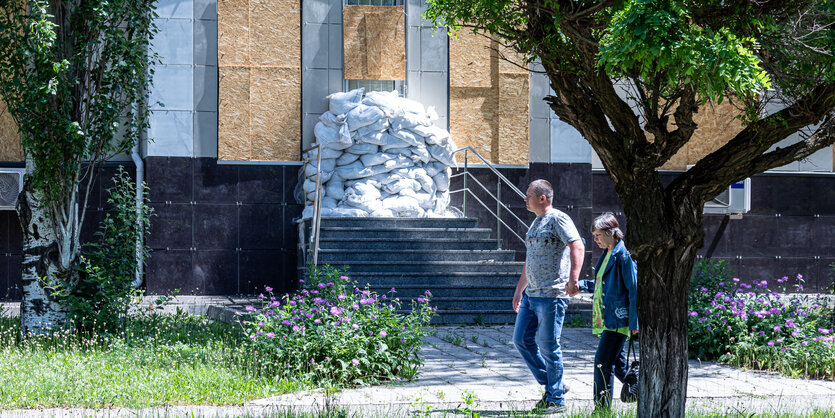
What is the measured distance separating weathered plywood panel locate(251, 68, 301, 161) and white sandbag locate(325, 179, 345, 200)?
888 mm

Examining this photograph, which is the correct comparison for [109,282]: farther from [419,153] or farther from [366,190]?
[419,153]

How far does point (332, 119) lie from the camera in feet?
48.0

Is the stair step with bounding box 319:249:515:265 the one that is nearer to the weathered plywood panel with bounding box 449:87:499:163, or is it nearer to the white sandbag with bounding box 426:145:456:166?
the white sandbag with bounding box 426:145:456:166

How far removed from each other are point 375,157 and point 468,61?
2.52 meters

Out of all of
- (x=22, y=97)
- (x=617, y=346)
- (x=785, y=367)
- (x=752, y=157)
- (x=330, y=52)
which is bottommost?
(x=785, y=367)

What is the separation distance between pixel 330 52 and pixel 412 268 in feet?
14.9

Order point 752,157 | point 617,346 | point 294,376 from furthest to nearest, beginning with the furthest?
point 294,376 → point 617,346 → point 752,157

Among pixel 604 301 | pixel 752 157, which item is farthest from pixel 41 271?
pixel 752 157

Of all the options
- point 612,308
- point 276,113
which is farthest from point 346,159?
point 612,308

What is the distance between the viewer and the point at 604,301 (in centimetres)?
675

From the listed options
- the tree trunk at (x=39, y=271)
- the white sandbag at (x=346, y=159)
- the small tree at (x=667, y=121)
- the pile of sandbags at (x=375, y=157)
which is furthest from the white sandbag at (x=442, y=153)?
the small tree at (x=667, y=121)

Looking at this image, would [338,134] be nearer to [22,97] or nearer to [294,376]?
[22,97]

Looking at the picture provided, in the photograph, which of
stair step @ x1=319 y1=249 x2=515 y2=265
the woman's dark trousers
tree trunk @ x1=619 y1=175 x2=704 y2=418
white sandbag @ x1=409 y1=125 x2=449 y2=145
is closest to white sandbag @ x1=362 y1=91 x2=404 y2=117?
white sandbag @ x1=409 y1=125 x2=449 y2=145

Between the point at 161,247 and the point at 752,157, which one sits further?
the point at 161,247
